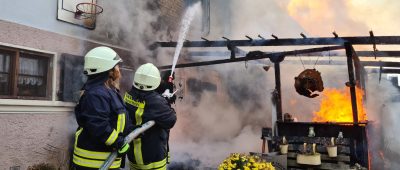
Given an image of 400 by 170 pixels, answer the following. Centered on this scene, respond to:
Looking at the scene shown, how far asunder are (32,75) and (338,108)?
25.2 ft

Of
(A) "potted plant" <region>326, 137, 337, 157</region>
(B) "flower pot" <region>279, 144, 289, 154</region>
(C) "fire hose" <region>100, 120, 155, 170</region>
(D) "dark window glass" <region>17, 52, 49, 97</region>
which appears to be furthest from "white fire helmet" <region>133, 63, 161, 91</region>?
(A) "potted plant" <region>326, 137, 337, 157</region>

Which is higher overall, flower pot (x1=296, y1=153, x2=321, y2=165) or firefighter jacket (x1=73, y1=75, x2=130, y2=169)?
firefighter jacket (x1=73, y1=75, x2=130, y2=169)

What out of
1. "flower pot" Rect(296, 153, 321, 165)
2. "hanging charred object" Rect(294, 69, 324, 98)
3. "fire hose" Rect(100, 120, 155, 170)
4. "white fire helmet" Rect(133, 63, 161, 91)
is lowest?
"flower pot" Rect(296, 153, 321, 165)

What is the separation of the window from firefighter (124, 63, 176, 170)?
303cm

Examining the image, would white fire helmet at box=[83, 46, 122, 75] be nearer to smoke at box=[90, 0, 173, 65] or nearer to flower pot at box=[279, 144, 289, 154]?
flower pot at box=[279, 144, 289, 154]

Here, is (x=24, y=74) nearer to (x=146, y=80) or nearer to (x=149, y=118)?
(x=146, y=80)

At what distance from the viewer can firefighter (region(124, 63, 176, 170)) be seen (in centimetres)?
422

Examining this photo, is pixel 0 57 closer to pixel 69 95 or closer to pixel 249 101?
pixel 69 95

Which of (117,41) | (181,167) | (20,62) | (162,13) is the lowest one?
(181,167)

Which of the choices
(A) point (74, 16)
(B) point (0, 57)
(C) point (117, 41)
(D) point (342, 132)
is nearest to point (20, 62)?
(B) point (0, 57)

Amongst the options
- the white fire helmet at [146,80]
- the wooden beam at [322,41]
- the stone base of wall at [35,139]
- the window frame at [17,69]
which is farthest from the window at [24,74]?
the wooden beam at [322,41]

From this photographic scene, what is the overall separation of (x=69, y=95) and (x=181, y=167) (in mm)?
3397

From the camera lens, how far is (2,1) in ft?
19.7

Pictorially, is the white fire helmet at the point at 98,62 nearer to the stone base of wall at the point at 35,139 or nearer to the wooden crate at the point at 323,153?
the stone base of wall at the point at 35,139
